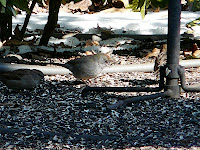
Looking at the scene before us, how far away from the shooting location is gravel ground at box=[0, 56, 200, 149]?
238cm

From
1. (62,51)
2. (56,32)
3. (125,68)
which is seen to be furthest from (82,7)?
(125,68)

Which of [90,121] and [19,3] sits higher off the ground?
[19,3]

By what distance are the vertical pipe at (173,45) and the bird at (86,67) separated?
871 mm

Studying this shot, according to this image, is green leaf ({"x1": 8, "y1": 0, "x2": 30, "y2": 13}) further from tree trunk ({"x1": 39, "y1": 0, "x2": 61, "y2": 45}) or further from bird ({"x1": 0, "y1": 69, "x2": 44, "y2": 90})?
tree trunk ({"x1": 39, "y1": 0, "x2": 61, "y2": 45})

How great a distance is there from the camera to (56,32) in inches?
246

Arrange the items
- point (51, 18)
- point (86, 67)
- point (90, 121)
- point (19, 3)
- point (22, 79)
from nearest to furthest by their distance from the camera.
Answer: point (90, 121), point (19, 3), point (22, 79), point (86, 67), point (51, 18)

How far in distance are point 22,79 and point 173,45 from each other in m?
1.34

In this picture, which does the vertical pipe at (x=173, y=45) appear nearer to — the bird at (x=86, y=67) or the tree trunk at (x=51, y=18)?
the bird at (x=86, y=67)

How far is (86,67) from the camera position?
12.3 feet

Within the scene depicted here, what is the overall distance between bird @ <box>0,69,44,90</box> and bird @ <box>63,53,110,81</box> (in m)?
0.36

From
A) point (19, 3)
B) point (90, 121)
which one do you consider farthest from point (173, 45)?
point (19, 3)

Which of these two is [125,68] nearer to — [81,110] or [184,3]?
[81,110]

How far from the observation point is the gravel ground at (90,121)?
2379mm

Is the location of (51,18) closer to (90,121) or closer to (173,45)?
(173,45)
